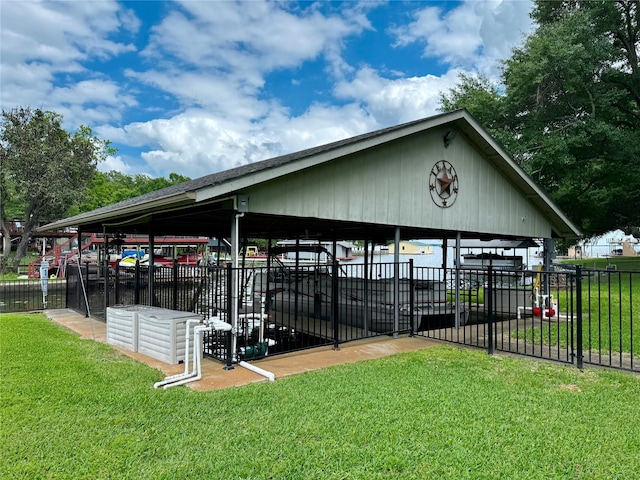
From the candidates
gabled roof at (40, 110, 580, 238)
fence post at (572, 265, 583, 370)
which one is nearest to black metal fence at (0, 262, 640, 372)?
fence post at (572, 265, 583, 370)

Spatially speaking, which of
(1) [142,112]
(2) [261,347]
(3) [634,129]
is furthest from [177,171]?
(2) [261,347]

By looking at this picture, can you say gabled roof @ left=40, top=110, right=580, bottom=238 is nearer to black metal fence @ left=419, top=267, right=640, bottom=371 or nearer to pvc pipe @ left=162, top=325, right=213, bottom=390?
pvc pipe @ left=162, top=325, right=213, bottom=390

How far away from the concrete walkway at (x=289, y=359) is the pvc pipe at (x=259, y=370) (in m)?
0.04

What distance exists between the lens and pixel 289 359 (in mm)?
6266

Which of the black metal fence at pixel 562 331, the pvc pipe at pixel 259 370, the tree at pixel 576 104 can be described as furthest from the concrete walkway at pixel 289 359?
the tree at pixel 576 104

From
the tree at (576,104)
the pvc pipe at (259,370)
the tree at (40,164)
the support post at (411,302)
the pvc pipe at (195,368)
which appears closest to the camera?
the pvc pipe at (195,368)

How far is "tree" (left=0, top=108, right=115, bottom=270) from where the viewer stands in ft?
85.4

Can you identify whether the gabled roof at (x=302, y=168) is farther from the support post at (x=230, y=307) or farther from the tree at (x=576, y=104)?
the tree at (x=576, y=104)

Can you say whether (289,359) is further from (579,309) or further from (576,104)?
(576,104)

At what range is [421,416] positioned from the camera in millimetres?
3957

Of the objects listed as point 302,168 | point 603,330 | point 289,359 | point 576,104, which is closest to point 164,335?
point 289,359

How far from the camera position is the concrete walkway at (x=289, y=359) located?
5.20m

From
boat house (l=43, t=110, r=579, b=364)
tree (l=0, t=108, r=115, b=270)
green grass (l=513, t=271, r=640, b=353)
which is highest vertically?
tree (l=0, t=108, r=115, b=270)

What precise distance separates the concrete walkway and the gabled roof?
224cm
